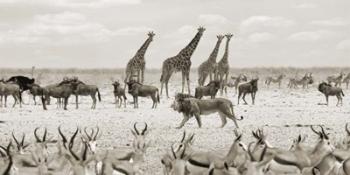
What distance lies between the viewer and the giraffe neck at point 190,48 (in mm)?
34625

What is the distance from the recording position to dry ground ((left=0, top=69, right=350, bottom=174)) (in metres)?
16.3

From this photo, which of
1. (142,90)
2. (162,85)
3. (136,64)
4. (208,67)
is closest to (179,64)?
(162,85)

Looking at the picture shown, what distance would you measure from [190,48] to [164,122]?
1455 centimetres

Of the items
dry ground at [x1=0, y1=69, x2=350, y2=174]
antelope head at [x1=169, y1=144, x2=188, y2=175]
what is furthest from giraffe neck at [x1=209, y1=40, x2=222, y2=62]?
antelope head at [x1=169, y1=144, x2=188, y2=175]

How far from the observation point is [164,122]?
2088 cm

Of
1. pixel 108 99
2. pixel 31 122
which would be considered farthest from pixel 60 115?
pixel 108 99

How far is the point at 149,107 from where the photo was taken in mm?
26891

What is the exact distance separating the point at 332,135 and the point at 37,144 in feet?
28.2

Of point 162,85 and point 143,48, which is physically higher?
point 143,48

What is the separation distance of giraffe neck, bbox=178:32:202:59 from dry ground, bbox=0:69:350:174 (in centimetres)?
645

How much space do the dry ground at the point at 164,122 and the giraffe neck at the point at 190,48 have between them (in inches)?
254

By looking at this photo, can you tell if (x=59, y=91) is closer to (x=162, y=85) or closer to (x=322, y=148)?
(x=162, y=85)

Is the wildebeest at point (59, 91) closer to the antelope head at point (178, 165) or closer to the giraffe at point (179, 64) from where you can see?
the giraffe at point (179, 64)

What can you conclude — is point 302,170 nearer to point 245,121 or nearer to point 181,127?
point 181,127
